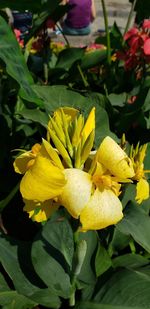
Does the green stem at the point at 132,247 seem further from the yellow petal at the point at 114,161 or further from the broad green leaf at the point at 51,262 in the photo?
the yellow petal at the point at 114,161

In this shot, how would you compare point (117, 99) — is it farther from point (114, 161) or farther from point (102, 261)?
point (114, 161)

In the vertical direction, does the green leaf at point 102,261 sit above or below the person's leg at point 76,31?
above

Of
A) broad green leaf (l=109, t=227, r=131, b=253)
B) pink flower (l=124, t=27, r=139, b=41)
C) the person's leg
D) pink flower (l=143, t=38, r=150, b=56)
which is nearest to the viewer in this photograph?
broad green leaf (l=109, t=227, r=131, b=253)

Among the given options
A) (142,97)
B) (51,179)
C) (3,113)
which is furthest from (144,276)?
(3,113)

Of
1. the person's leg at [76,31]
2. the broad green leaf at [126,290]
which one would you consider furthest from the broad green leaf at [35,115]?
the person's leg at [76,31]

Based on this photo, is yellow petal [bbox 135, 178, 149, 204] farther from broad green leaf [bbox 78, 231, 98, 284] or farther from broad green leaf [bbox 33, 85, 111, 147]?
broad green leaf [bbox 33, 85, 111, 147]

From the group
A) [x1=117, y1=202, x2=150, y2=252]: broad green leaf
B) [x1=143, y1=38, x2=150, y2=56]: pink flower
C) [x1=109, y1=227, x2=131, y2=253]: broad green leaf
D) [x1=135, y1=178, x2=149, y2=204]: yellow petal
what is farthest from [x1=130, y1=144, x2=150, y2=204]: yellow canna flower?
[x1=143, y1=38, x2=150, y2=56]: pink flower
